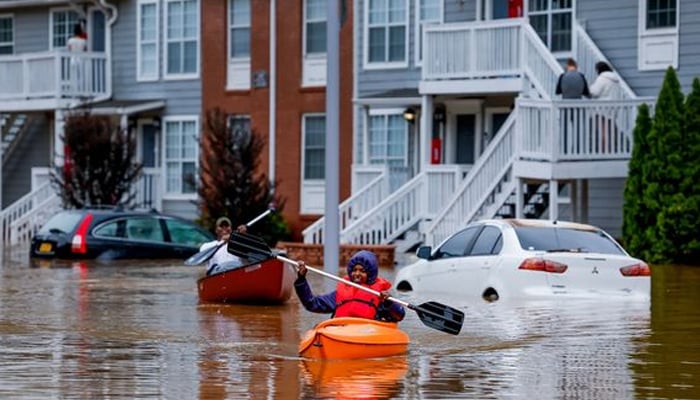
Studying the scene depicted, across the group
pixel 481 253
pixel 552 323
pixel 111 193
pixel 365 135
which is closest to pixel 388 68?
pixel 365 135

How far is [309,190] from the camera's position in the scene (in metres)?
A: 42.7

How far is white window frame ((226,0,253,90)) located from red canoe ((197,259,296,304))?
1990 centimetres

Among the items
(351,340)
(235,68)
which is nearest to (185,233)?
(235,68)

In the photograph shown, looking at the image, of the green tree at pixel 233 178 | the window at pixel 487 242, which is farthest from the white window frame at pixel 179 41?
the window at pixel 487 242

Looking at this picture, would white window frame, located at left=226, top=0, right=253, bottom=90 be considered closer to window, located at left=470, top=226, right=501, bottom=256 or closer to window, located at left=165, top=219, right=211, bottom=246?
window, located at left=165, top=219, right=211, bottom=246

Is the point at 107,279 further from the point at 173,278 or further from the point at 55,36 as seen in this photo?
the point at 55,36

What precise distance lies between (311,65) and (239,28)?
281 centimetres

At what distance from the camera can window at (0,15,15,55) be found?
50156 mm

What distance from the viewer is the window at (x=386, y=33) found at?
40406mm

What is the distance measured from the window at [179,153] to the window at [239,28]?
2.27 meters

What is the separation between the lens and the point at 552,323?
68.7 feet

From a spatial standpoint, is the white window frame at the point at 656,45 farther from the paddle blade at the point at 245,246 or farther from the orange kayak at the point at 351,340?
the orange kayak at the point at 351,340

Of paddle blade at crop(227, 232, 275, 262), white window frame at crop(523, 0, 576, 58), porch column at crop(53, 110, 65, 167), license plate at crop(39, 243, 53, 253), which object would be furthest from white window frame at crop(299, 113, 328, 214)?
paddle blade at crop(227, 232, 275, 262)

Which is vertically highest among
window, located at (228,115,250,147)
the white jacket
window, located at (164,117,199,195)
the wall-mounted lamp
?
the white jacket
